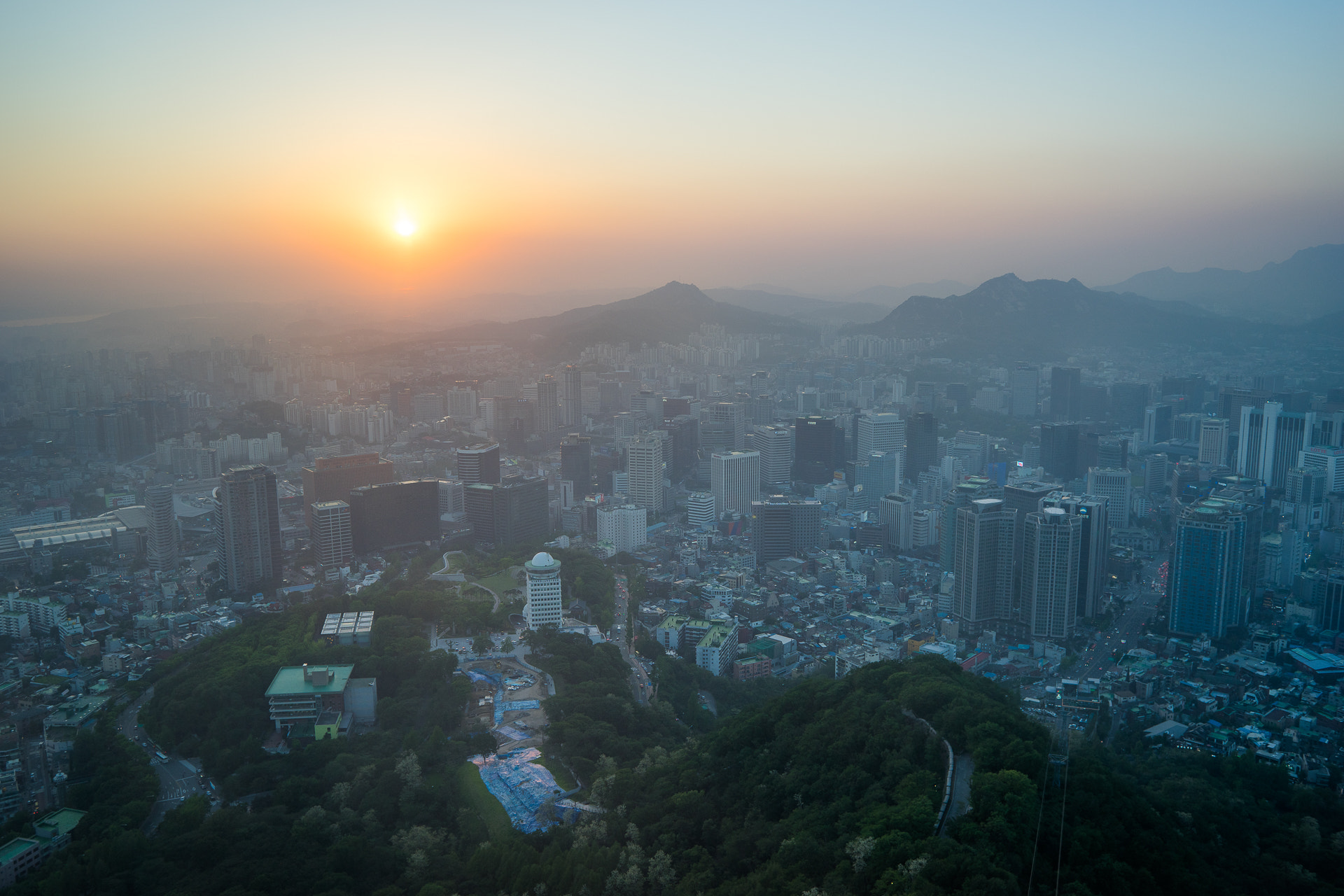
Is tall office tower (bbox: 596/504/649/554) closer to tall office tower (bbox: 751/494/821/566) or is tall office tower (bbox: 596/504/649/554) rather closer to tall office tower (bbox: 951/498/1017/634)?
tall office tower (bbox: 751/494/821/566)

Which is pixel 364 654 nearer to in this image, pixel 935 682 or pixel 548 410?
pixel 935 682

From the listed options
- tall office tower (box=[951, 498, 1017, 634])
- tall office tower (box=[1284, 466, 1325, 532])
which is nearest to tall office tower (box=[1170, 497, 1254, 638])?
tall office tower (box=[951, 498, 1017, 634])

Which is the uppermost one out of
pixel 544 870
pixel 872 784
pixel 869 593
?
pixel 872 784

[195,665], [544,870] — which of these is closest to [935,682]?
[544,870]

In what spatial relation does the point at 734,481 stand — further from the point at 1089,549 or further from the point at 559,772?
the point at 559,772

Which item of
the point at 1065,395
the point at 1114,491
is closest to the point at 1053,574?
the point at 1114,491

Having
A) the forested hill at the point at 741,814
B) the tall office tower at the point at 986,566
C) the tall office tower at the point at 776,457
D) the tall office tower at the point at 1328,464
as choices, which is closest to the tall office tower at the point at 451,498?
the tall office tower at the point at 776,457
